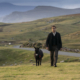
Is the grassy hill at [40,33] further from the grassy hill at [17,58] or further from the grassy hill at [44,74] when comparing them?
the grassy hill at [44,74]

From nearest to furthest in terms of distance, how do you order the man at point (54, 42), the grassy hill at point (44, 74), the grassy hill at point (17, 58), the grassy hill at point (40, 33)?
the grassy hill at point (44, 74) < the man at point (54, 42) < the grassy hill at point (17, 58) < the grassy hill at point (40, 33)

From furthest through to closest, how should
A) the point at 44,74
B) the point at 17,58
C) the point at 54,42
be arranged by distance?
the point at 17,58 → the point at 54,42 → the point at 44,74

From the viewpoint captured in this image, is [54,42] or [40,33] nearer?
[54,42]

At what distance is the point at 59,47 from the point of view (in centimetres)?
1122

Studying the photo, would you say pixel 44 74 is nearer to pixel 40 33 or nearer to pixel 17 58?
pixel 17 58

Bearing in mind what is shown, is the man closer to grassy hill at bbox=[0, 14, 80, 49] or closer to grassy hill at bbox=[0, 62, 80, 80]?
grassy hill at bbox=[0, 62, 80, 80]

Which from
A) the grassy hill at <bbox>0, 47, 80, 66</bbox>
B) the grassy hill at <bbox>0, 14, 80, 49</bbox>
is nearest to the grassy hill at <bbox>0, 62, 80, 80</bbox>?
the grassy hill at <bbox>0, 47, 80, 66</bbox>

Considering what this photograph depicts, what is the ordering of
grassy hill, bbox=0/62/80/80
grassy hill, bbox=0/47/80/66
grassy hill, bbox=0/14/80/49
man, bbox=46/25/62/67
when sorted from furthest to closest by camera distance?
grassy hill, bbox=0/14/80/49 < grassy hill, bbox=0/47/80/66 < man, bbox=46/25/62/67 < grassy hill, bbox=0/62/80/80

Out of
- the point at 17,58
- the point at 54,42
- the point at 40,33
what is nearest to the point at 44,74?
the point at 54,42

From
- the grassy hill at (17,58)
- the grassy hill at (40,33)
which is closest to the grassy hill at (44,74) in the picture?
the grassy hill at (17,58)

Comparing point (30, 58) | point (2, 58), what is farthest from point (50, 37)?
point (2, 58)

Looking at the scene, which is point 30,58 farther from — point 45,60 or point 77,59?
point 77,59

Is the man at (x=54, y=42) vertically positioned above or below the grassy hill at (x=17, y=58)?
above

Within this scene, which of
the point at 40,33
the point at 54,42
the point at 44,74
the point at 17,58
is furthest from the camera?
the point at 40,33
